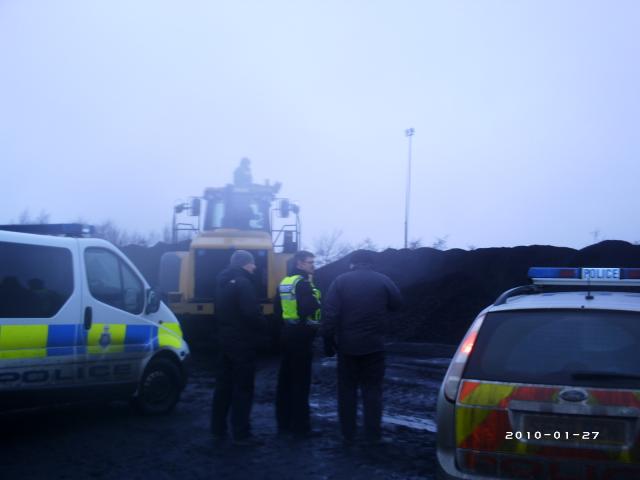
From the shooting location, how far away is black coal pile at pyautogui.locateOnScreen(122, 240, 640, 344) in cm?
1734

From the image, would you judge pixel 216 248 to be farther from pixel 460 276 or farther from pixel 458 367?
pixel 458 367

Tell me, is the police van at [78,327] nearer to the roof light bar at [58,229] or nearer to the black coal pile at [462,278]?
the roof light bar at [58,229]

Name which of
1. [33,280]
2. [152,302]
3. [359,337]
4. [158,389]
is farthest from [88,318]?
[359,337]

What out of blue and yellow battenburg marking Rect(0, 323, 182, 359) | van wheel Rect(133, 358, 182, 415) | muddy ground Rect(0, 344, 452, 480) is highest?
blue and yellow battenburg marking Rect(0, 323, 182, 359)

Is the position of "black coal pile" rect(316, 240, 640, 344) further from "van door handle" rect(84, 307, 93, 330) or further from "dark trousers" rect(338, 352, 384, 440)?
"van door handle" rect(84, 307, 93, 330)

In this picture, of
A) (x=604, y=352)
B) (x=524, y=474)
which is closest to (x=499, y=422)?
(x=524, y=474)

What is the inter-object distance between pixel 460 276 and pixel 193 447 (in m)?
13.7

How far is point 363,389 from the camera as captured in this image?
706cm

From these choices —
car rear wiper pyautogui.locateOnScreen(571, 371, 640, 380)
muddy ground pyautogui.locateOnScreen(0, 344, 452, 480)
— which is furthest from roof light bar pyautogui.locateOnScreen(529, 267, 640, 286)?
muddy ground pyautogui.locateOnScreen(0, 344, 452, 480)

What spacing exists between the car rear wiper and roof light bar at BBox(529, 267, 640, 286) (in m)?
1.28

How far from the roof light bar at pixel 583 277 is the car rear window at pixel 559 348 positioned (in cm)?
94

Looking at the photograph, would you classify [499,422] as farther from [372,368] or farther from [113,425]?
[113,425]

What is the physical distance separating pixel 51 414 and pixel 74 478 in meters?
2.90

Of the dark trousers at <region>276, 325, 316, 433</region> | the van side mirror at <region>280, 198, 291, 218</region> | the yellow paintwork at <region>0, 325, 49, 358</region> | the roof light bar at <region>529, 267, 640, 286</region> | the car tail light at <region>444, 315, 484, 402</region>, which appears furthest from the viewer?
the van side mirror at <region>280, 198, 291, 218</region>
